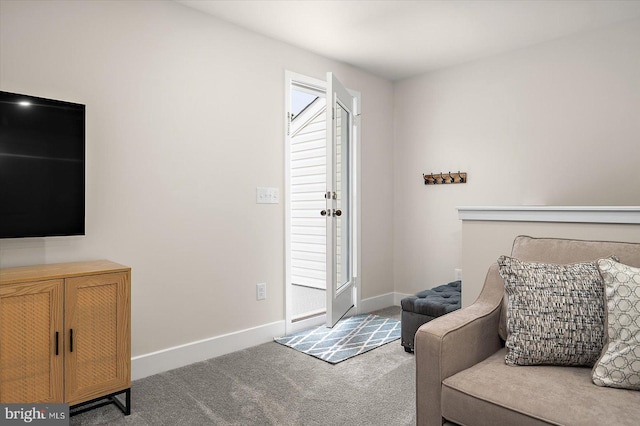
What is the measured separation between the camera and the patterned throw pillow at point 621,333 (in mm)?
1339

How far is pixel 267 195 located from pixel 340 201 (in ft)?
2.19

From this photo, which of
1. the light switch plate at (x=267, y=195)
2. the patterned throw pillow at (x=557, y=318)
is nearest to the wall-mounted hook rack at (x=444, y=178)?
the light switch plate at (x=267, y=195)

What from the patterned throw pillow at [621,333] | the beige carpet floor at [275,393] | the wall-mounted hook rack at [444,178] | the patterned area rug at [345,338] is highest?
the wall-mounted hook rack at [444,178]

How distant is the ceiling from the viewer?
2723mm

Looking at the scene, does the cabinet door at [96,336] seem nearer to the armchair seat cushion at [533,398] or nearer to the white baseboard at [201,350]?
the white baseboard at [201,350]

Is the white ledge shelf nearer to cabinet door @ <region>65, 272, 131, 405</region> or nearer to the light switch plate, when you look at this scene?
the light switch plate

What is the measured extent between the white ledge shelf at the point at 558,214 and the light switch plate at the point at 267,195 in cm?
143

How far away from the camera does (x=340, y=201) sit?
11.5 feet

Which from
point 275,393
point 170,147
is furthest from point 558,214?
point 170,147

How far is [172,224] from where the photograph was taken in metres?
2.67

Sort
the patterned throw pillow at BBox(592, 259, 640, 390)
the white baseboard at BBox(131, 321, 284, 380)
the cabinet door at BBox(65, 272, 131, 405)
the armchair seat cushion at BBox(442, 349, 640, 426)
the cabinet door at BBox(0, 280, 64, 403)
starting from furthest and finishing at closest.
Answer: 1. the white baseboard at BBox(131, 321, 284, 380)
2. the cabinet door at BBox(65, 272, 131, 405)
3. the cabinet door at BBox(0, 280, 64, 403)
4. the patterned throw pillow at BBox(592, 259, 640, 390)
5. the armchair seat cushion at BBox(442, 349, 640, 426)

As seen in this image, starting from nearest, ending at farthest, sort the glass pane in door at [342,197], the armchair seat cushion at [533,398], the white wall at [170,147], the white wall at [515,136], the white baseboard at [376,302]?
the armchair seat cushion at [533,398], the white wall at [170,147], the white wall at [515,136], the glass pane in door at [342,197], the white baseboard at [376,302]

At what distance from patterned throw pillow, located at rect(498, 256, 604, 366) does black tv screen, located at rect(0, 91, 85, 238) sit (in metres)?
2.14

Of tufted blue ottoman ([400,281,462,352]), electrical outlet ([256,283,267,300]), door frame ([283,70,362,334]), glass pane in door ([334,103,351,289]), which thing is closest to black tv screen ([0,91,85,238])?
electrical outlet ([256,283,267,300])
